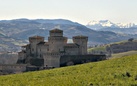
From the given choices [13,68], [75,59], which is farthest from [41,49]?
[75,59]

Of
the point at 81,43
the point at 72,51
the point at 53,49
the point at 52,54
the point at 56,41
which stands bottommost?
the point at 52,54

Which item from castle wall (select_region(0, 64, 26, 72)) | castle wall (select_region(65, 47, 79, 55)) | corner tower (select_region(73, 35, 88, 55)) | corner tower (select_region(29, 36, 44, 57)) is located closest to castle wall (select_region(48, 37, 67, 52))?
castle wall (select_region(65, 47, 79, 55))

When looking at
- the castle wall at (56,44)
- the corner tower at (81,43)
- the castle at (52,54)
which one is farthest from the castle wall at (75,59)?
the castle wall at (56,44)

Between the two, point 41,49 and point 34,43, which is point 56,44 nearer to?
point 41,49

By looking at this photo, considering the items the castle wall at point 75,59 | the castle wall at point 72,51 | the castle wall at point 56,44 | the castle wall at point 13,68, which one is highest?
the castle wall at point 56,44

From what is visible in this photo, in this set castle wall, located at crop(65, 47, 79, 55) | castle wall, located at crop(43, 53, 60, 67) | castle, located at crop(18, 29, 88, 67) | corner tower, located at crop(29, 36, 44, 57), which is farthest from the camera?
corner tower, located at crop(29, 36, 44, 57)

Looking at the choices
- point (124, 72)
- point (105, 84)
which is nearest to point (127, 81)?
point (105, 84)

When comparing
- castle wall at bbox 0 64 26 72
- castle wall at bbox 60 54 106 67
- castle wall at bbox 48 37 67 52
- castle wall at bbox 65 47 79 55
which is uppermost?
castle wall at bbox 48 37 67 52

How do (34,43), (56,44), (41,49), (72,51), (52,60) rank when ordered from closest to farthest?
(52,60), (56,44), (72,51), (41,49), (34,43)

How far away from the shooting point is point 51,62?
385 feet

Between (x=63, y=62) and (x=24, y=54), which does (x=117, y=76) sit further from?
(x=24, y=54)

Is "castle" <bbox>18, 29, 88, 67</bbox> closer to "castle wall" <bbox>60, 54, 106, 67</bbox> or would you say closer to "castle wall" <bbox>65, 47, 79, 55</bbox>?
"castle wall" <bbox>65, 47, 79, 55</bbox>

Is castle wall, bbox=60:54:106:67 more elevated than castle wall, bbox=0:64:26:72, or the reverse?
castle wall, bbox=60:54:106:67

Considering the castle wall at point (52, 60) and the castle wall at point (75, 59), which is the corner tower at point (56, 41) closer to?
the castle wall at point (52, 60)
